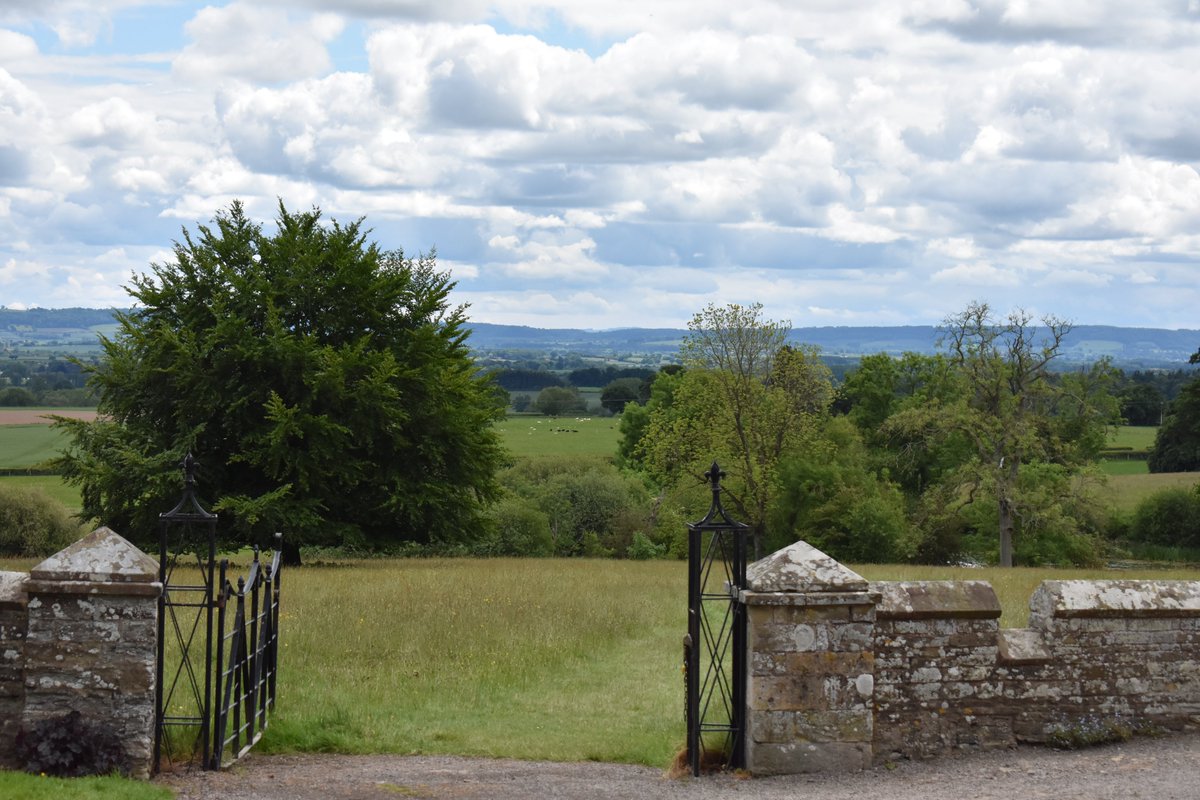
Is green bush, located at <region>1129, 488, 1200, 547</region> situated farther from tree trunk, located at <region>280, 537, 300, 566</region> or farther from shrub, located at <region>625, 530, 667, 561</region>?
tree trunk, located at <region>280, 537, 300, 566</region>

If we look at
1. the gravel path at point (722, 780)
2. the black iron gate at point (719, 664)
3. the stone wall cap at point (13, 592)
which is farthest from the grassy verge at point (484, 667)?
the stone wall cap at point (13, 592)

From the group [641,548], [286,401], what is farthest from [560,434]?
[286,401]

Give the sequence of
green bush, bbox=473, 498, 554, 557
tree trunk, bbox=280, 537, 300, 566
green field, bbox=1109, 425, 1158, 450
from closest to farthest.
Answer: tree trunk, bbox=280, 537, 300, 566
green bush, bbox=473, 498, 554, 557
green field, bbox=1109, 425, 1158, 450

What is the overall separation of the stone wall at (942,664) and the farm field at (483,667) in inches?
61.8

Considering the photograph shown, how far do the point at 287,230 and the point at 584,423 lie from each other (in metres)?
88.7

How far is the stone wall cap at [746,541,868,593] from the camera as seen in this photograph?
941 cm

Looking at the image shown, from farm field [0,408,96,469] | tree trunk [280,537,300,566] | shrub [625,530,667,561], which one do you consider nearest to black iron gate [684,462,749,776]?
tree trunk [280,537,300,566]

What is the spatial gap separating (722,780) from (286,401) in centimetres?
1851

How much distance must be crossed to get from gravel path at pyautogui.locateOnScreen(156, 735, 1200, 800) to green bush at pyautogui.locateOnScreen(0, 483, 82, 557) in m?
31.6

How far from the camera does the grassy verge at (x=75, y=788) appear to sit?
8.08m

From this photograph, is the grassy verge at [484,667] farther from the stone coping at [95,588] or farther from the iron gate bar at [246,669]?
the stone coping at [95,588]

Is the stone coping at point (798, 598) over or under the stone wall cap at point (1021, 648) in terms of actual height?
over

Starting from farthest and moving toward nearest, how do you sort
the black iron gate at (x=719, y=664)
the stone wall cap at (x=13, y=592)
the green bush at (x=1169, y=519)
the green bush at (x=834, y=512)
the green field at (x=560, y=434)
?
1. the green field at (x=560, y=434)
2. the green bush at (x=1169, y=519)
3. the green bush at (x=834, y=512)
4. the black iron gate at (x=719, y=664)
5. the stone wall cap at (x=13, y=592)

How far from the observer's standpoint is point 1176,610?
10180 mm
